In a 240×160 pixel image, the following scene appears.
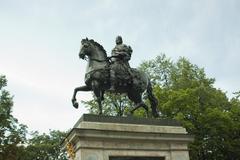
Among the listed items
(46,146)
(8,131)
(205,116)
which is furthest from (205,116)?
(46,146)

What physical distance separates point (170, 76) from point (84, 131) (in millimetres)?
24268

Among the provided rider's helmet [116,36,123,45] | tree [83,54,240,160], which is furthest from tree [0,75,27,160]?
rider's helmet [116,36,123,45]

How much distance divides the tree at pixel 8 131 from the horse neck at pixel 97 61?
57.9ft

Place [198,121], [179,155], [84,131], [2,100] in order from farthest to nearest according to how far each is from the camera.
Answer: [2,100] → [198,121] → [179,155] → [84,131]

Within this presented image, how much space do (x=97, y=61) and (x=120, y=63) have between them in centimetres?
83

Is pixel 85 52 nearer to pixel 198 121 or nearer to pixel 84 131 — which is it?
pixel 84 131

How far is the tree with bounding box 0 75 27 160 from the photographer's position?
102ft

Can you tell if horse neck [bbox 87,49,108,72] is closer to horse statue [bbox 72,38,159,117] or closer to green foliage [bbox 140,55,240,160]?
horse statue [bbox 72,38,159,117]

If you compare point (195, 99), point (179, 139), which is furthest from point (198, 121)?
point (179, 139)

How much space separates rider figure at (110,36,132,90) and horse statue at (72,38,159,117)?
7.1 inches

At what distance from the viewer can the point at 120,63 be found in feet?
51.4

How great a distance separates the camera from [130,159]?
14.1m

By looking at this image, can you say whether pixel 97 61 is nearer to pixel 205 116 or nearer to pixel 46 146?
pixel 205 116

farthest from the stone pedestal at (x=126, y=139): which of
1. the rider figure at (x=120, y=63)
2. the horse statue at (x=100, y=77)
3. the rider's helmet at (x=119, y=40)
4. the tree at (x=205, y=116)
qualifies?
the tree at (x=205, y=116)
